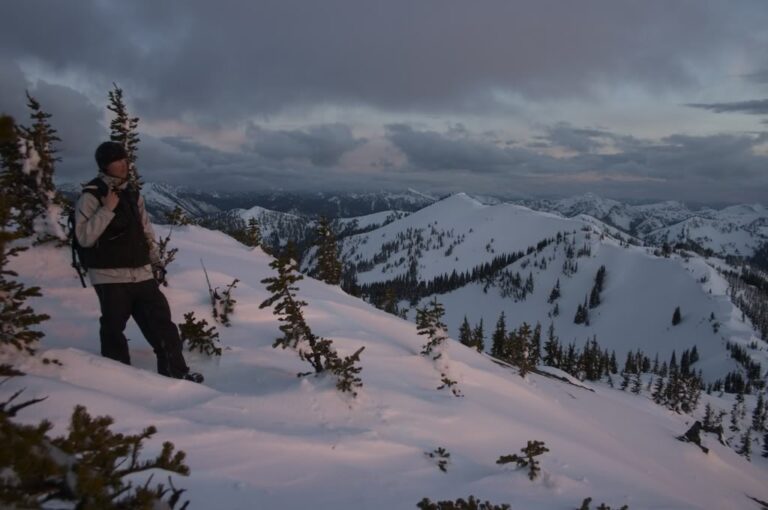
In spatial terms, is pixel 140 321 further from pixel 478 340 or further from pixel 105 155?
pixel 478 340

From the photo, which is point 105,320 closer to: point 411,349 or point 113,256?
point 113,256

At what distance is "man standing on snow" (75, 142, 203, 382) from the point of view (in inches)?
245

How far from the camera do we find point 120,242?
668 cm

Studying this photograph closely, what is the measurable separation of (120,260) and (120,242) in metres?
0.28

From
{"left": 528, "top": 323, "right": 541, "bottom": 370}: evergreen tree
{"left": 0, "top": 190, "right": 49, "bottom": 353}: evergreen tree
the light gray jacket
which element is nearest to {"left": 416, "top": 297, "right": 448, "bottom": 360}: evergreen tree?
the light gray jacket

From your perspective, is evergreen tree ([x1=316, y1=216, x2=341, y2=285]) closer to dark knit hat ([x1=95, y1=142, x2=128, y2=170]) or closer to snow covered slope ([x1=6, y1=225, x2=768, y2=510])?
snow covered slope ([x1=6, y1=225, x2=768, y2=510])

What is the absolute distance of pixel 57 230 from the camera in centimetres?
1049

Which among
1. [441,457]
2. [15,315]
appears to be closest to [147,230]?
[15,315]

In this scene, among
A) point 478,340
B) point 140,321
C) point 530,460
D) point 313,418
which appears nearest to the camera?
point 140,321

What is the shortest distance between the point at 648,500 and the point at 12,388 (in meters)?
12.1

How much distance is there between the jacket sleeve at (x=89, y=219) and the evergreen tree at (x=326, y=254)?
28467 millimetres

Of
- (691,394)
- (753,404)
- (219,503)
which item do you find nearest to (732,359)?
(753,404)

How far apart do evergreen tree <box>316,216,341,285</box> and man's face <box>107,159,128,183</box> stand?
28124 mm

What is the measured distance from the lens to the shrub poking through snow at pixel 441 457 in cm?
728
